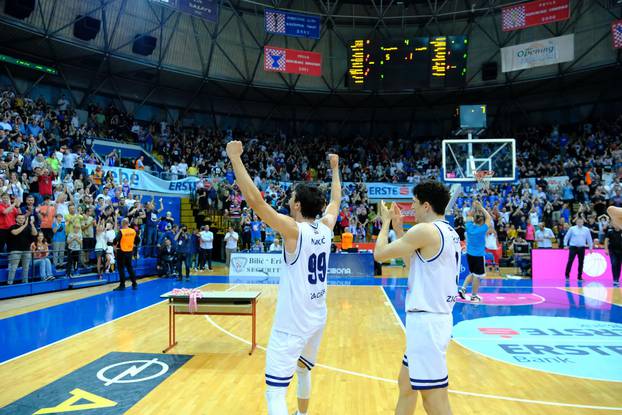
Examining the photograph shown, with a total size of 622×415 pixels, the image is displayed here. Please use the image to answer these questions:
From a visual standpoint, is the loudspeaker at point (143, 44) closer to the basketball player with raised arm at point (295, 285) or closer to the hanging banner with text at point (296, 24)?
the hanging banner with text at point (296, 24)

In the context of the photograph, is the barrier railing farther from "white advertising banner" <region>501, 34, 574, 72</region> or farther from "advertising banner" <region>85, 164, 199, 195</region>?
"white advertising banner" <region>501, 34, 574, 72</region>

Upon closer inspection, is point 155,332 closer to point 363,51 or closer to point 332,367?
point 332,367

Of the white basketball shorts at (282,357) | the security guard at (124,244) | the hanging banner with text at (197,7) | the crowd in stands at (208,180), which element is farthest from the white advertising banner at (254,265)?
the white basketball shorts at (282,357)

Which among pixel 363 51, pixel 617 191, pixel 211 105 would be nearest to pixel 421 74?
pixel 363 51

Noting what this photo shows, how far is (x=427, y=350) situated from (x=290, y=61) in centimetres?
2028

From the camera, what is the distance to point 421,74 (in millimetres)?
20203

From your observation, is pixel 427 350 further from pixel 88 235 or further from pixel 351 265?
pixel 351 265

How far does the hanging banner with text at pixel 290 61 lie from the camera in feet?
68.5

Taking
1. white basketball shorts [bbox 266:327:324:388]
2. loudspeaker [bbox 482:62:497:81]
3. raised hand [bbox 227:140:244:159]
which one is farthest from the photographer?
loudspeaker [bbox 482:62:497:81]

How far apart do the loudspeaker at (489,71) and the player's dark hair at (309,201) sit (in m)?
26.1

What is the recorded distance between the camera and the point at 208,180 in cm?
2188

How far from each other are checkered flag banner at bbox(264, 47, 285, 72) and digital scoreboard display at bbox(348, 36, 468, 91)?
10.7 feet

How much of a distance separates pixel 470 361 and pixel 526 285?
8646 millimetres

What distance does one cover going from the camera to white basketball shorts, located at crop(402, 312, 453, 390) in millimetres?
2912
